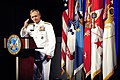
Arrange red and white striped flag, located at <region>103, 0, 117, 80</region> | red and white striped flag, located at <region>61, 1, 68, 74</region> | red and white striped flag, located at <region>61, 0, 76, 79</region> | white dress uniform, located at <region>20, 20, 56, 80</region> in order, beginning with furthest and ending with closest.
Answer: white dress uniform, located at <region>20, 20, 56, 80</region>
red and white striped flag, located at <region>61, 1, 68, 74</region>
red and white striped flag, located at <region>61, 0, 76, 79</region>
red and white striped flag, located at <region>103, 0, 117, 80</region>

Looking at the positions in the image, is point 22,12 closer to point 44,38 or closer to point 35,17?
point 35,17

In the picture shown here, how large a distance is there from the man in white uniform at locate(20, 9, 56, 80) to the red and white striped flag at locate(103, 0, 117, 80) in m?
1.11

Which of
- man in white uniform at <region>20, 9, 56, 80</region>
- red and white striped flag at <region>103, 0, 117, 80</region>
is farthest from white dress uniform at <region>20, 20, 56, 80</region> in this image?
red and white striped flag at <region>103, 0, 117, 80</region>

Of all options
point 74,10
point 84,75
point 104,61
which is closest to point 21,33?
point 74,10

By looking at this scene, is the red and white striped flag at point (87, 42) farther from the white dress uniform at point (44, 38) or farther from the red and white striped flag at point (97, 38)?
the white dress uniform at point (44, 38)

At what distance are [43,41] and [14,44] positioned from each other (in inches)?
22.4

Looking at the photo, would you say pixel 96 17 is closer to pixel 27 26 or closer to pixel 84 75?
pixel 84 75

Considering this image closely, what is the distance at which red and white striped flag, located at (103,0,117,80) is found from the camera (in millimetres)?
3256

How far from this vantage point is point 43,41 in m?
4.10

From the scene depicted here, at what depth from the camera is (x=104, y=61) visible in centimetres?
327

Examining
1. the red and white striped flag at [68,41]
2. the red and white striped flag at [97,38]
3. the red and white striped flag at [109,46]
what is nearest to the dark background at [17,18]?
the red and white striped flag at [68,41]

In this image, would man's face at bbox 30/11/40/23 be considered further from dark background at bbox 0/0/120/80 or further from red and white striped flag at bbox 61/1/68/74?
red and white striped flag at bbox 61/1/68/74

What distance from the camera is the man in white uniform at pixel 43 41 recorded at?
4074mm

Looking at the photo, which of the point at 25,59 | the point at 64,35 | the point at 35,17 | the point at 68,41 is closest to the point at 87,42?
the point at 68,41
